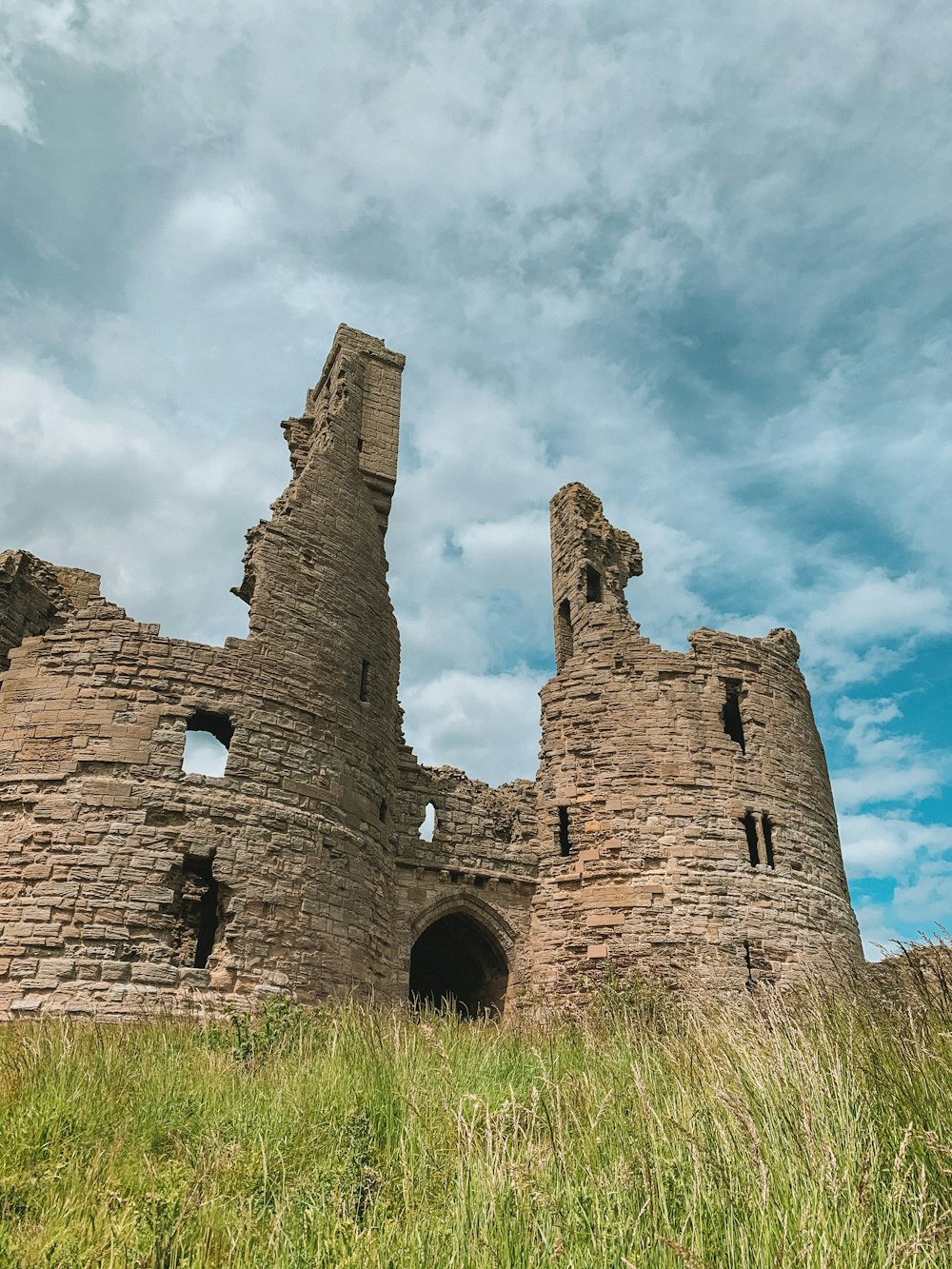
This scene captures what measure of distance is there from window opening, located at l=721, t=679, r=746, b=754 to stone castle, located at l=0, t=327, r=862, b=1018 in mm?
75

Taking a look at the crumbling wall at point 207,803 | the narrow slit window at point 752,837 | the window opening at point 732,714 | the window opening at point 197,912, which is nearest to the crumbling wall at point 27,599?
the crumbling wall at point 207,803

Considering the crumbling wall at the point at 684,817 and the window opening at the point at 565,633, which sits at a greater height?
the window opening at the point at 565,633

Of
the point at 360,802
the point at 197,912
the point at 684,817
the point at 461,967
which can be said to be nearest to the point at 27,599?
the point at 197,912

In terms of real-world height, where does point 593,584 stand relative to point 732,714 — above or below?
above

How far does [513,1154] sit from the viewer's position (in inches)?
173

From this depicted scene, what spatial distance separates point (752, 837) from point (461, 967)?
580 centimetres

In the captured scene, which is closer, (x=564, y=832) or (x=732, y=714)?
(x=564, y=832)

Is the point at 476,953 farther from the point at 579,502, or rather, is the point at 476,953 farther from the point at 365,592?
the point at 579,502

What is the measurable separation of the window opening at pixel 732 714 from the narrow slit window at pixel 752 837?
1.37 metres

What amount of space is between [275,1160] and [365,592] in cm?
1089

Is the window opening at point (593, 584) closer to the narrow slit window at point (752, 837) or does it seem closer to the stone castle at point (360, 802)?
the stone castle at point (360, 802)

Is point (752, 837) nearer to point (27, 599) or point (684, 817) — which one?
point (684, 817)

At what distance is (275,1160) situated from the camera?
5.11 metres

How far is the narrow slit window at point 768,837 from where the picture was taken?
51.5ft
